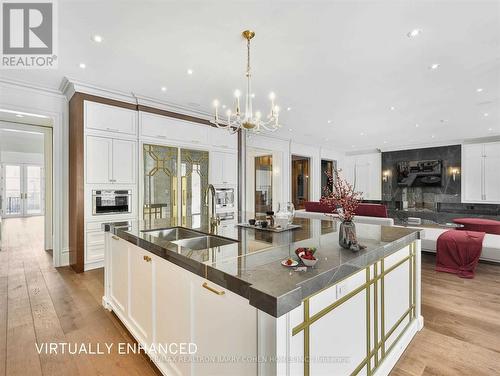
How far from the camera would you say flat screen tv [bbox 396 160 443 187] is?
8469 mm

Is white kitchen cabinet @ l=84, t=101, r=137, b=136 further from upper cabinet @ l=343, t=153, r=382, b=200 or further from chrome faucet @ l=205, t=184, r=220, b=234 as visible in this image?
upper cabinet @ l=343, t=153, r=382, b=200

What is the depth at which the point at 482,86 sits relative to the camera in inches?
154

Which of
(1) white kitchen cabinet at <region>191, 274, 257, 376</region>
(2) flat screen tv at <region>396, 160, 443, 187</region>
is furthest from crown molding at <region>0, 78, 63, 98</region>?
(2) flat screen tv at <region>396, 160, 443, 187</region>

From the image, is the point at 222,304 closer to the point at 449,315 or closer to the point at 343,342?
the point at 343,342

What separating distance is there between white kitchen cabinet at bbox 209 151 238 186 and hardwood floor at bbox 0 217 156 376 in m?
2.76

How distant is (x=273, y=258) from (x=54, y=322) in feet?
7.87

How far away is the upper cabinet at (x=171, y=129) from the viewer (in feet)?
14.8

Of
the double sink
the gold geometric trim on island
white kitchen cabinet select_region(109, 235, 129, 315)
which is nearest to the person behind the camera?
the gold geometric trim on island

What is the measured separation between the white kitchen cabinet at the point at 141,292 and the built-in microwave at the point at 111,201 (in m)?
2.40

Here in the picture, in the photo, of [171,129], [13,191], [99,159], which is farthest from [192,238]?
[13,191]

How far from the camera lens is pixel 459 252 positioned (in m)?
3.63

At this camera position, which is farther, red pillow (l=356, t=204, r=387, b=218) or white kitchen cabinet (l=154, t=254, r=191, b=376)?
red pillow (l=356, t=204, r=387, b=218)

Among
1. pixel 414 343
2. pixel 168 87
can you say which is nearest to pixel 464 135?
pixel 414 343

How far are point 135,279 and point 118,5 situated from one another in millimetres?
2343
